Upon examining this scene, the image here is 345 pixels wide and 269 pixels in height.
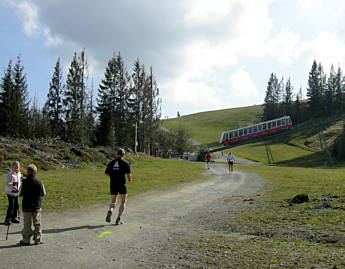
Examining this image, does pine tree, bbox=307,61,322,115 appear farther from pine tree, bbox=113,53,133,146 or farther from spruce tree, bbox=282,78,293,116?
pine tree, bbox=113,53,133,146

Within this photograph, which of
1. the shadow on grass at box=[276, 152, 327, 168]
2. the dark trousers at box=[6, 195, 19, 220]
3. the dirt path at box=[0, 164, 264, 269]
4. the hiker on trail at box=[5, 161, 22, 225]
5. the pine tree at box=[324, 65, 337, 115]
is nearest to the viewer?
the dirt path at box=[0, 164, 264, 269]

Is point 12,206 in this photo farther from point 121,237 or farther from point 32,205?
point 121,237

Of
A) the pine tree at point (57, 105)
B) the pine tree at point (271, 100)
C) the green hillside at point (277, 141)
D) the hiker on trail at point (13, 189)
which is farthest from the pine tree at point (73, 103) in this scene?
the pine tree at point (271, 100)

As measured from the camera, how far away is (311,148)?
82.8 metres

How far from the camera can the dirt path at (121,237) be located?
16.8ft

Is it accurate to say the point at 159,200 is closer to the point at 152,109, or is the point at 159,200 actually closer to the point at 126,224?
the point at 126,224

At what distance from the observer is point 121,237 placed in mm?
6789

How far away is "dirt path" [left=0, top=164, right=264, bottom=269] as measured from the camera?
5133 millimetres

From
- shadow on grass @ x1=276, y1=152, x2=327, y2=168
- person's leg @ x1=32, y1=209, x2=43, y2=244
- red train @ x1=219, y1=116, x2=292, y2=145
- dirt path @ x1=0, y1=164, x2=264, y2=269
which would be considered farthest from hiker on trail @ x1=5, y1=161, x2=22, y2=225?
shadow on grass @ x1=276, y1=152, x2=327, y2=168

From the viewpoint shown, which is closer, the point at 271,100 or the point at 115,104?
the point at 115,104

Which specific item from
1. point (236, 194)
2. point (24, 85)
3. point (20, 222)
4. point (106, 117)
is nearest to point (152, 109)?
point (106, 117)

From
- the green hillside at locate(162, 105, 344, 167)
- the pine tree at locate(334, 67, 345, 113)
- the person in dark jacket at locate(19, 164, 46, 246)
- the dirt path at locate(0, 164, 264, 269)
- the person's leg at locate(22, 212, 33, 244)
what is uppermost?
the pine tree at locate(334, 67, 345, 113)

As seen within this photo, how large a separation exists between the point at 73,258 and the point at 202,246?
248 centimetres

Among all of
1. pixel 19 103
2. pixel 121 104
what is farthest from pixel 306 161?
pixel 19 103
